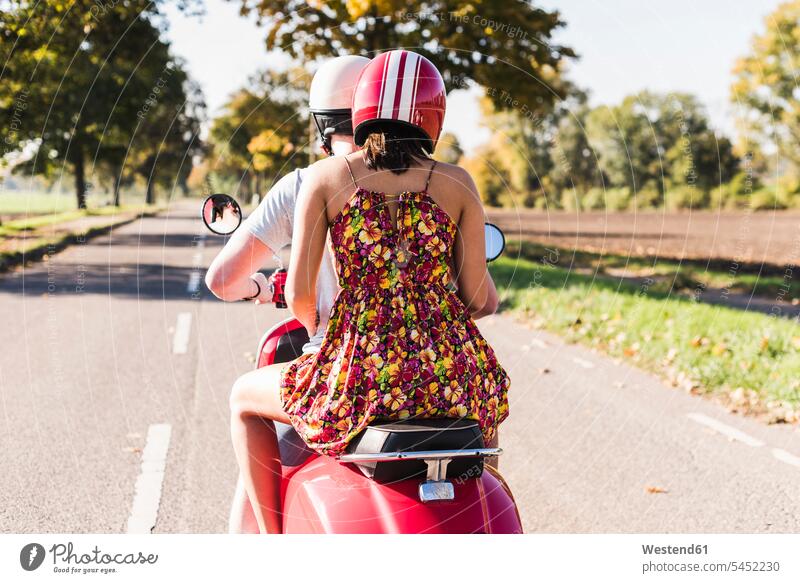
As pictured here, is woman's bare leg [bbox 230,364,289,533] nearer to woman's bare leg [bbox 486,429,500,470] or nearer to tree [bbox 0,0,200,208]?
woman's bare leg [bbox 486,429,500,470]

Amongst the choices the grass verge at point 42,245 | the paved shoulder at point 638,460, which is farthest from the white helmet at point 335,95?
the grass verge at point 42,245

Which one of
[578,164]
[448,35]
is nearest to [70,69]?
[448,35]

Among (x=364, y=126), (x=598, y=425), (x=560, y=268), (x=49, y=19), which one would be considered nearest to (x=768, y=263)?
(x=560, y=268)

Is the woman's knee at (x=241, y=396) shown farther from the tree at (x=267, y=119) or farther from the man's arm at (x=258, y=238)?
the tree at (x=267, y=119)

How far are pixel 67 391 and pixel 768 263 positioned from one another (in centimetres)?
1412

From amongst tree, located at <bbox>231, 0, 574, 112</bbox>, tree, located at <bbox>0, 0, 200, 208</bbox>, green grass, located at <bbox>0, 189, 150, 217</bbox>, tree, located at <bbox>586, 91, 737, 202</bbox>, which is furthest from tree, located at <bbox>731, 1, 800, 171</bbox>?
green grass, located at <bbox>0, 189, 150, 217</bbox>

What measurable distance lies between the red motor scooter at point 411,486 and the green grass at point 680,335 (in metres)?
4.33

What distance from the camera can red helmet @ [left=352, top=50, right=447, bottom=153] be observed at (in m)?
2.13

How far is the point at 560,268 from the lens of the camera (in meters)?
15.8

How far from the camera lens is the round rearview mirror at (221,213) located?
2.51 m

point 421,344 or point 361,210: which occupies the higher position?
point 361,210
